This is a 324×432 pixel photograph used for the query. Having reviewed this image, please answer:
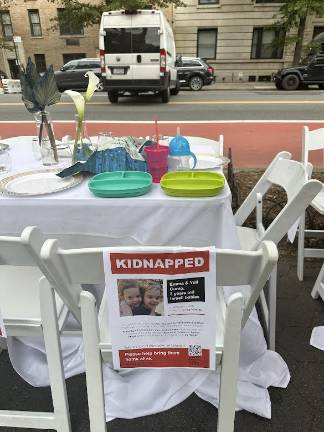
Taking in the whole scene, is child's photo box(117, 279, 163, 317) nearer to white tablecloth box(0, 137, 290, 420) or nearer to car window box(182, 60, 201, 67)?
white tablecloth box(0, 137, 290, 420)

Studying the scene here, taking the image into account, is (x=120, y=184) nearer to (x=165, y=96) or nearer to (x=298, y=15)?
(x=165, y=96)

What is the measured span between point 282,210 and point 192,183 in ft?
1.36

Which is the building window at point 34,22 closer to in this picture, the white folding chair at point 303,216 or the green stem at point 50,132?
the white folding chair at point 303,216

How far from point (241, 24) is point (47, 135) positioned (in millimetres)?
22756

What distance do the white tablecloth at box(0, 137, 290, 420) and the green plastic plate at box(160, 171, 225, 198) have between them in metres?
0.03

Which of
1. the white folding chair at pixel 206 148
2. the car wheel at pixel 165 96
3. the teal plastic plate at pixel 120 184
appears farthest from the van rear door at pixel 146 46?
the teal plastic plate at pixel 120 184

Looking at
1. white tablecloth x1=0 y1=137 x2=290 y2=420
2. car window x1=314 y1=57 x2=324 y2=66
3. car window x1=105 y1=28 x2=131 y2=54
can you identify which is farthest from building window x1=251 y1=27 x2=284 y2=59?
white tablecloth x1=0 y1=137 x2=290 y2=420

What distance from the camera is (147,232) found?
1661 mm

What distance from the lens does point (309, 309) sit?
8.01ft

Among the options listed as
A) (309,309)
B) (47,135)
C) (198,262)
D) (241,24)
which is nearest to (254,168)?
(309,309)

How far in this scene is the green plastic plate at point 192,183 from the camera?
1617mm

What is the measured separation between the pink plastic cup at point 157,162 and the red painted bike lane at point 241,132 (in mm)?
3532

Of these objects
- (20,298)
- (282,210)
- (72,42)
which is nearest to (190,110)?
(282,210)

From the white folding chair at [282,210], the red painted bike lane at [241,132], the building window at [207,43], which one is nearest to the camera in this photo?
the white folding chair at [282,210]
